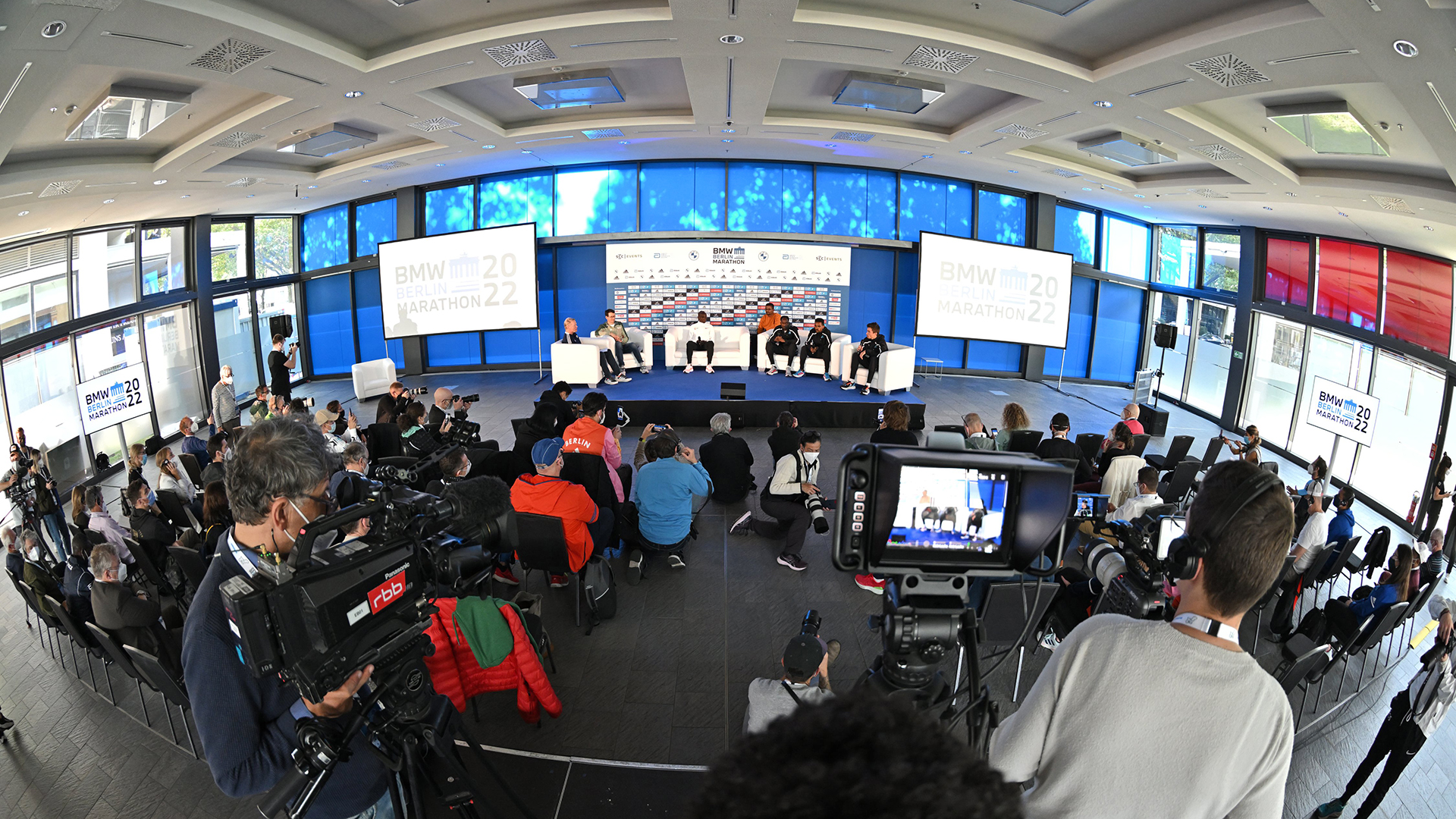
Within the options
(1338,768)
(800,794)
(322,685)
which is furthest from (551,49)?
(1338,768)

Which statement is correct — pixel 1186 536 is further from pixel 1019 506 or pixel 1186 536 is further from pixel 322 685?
pixel 322 685

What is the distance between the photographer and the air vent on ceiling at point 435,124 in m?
6.93

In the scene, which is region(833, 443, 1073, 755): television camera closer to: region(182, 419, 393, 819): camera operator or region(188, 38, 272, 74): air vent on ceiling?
region(182, 419, 393, 819): camera operator

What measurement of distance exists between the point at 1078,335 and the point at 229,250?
1531 cm

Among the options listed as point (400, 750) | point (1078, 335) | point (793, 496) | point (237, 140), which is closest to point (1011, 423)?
point (793, 496)

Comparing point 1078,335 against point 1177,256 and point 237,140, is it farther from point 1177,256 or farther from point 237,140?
point 237,140

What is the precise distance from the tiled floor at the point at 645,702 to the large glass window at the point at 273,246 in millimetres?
8586

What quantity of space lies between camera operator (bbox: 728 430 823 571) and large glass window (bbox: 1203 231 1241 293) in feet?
31.4

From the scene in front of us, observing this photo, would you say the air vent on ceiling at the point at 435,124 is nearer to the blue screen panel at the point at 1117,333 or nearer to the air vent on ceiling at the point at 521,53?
the air vent on ceiling at the point at 521,53

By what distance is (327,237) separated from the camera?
43.6 ft

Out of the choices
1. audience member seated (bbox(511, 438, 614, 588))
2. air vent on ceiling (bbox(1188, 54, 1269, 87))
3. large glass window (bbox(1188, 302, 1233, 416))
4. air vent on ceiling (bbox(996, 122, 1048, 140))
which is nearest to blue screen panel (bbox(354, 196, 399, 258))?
audience member seated (bbox(511, 438, 614, 588))

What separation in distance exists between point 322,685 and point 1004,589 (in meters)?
3.47

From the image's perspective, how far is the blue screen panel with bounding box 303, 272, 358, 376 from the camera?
13469 millimetres

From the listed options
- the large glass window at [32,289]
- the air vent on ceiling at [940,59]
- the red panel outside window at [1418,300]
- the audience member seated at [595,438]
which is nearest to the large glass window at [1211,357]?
the red panel outside window at [1418,300]
